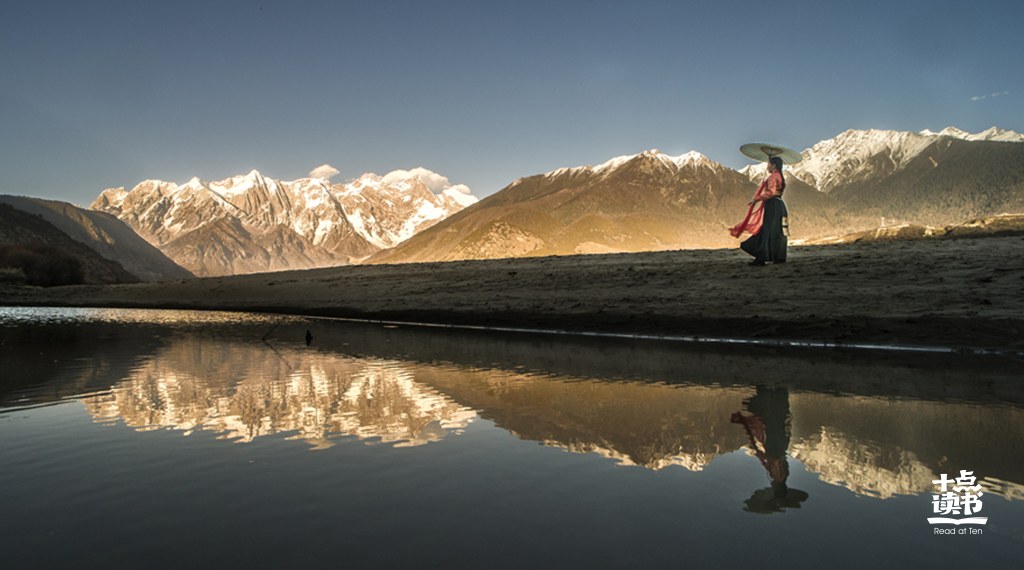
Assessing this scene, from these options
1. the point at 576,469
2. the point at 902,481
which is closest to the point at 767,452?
the point at 902,481

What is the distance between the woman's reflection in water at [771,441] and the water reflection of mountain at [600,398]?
238 mm

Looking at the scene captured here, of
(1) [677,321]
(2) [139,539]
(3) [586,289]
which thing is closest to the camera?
(2) [139,539]

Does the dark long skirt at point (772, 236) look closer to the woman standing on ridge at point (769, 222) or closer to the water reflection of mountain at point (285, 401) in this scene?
the woman standing on ridge at point (769, 222)

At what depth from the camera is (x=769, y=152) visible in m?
29.8

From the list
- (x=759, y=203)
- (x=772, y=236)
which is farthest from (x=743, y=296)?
(x=759, y=203)

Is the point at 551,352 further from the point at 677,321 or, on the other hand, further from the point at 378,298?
the point at 378,298

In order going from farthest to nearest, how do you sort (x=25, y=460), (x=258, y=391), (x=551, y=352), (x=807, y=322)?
(x=807, y=322), (x=551, y=352), (x=258, y=391), (x=25, y=460)

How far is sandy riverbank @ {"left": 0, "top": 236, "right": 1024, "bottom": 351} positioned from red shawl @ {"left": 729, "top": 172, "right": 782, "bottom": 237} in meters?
2.13

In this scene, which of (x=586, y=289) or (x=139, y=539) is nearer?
(x=139, y=539)

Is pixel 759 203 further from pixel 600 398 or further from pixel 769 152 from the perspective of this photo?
pixel 600 398

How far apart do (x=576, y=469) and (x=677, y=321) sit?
18.7 m

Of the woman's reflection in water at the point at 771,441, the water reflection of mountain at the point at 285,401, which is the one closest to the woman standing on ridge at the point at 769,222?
the woman's reflection in water at the point at 771,441

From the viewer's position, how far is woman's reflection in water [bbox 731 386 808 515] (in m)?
6.34

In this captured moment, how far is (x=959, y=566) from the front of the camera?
4.87 metres
